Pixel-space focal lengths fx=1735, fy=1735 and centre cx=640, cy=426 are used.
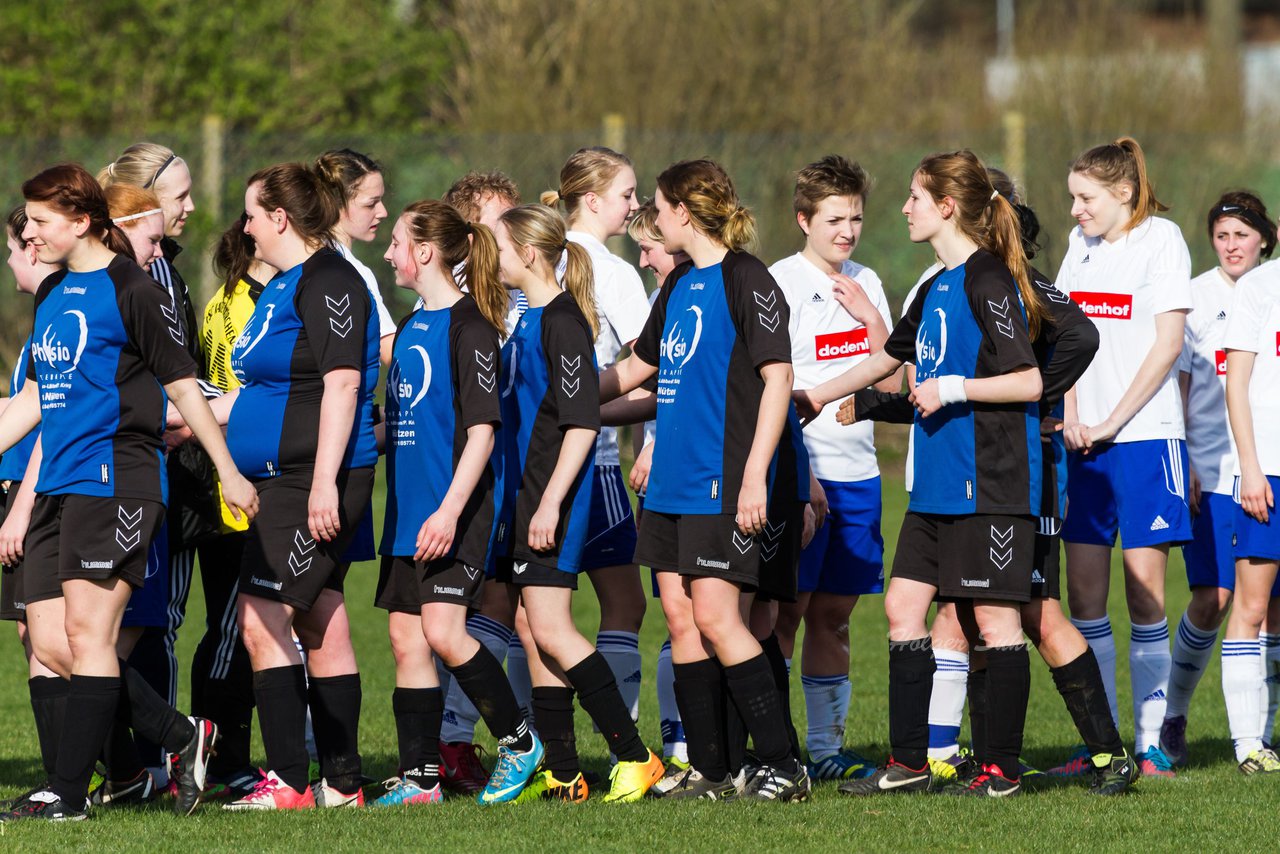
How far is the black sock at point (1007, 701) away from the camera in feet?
18.8

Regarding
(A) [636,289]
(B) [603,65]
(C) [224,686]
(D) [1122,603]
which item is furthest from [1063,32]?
(C) [224,686]

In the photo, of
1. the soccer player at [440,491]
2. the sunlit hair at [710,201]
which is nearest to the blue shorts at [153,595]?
the soccer player at [440,491]

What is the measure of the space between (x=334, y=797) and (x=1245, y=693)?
11.1 feet

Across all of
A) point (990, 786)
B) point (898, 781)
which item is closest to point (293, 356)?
point (898, 781)

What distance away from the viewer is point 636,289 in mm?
6590

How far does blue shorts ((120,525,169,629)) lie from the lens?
5840 mm

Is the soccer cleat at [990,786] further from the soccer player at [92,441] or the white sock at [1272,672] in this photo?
the soccer player at [92,441]

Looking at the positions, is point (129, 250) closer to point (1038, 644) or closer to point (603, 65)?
point (1038, 644)

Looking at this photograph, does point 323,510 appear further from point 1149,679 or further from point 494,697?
point 1149,679

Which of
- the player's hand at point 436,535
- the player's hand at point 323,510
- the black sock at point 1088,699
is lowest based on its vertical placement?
the black sock at point 1088,699

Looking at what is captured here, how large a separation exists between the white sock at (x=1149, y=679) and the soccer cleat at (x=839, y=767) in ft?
3.37

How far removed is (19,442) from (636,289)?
2285 mm

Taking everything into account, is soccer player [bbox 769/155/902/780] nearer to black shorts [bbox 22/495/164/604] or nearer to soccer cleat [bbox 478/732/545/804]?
soccer cleat [bbox 478/732/545/804]

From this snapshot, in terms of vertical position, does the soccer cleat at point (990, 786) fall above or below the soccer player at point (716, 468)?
below
